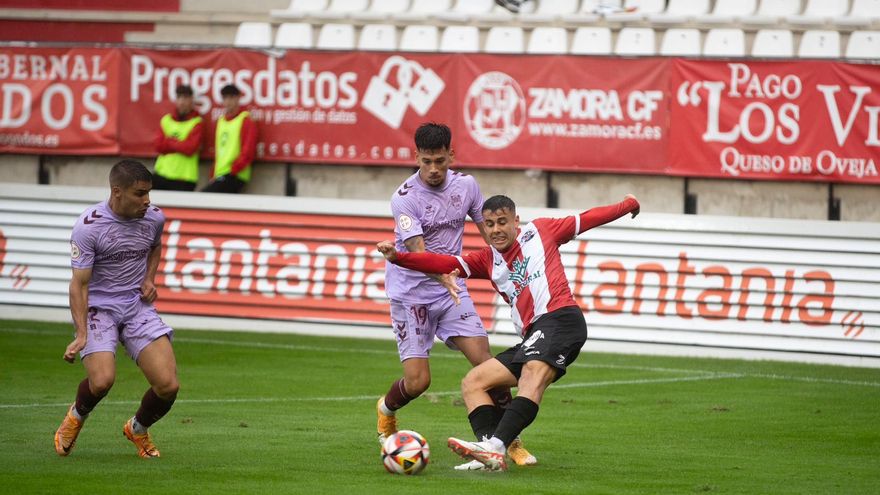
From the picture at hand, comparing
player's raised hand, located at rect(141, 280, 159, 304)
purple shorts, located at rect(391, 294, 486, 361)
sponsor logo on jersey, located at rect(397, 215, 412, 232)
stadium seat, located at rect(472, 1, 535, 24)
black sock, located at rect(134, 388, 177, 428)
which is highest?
stadium seat, located at rect(472, 1, 535, 24)

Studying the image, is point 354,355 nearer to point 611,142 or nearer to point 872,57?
point 611,142

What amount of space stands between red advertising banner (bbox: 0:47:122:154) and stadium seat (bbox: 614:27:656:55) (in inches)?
276

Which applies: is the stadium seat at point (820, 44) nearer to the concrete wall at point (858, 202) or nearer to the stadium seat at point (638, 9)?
the concrete wall at point (858, 202)

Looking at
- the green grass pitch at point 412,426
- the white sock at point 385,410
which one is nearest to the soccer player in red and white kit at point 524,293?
the green grass pitch at point 412,426

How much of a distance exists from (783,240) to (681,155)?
2145 millimetres

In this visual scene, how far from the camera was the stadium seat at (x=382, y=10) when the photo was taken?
21.6m

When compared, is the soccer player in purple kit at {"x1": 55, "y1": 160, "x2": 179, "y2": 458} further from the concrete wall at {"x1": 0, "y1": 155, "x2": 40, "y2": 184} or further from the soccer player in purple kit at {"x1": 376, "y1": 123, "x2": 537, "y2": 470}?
the concrete wall at {"x1": 0, "y1": 155, "x2": 40, "y2": 184}

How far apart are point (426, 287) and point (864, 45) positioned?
32.0ft

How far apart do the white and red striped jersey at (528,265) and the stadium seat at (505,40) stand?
1042cm

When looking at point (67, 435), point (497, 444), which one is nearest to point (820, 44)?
point (497, 444)

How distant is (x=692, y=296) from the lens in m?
17.1

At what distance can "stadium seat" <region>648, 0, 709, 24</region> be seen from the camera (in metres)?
20.0

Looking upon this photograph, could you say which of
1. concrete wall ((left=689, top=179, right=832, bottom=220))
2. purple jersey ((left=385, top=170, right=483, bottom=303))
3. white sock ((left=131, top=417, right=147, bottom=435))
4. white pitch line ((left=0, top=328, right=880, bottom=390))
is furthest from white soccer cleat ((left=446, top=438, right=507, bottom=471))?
concrete wall ((left=689, top=179, right=832, bottom=220))

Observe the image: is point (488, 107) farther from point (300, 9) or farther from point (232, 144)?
point (300, 9)
